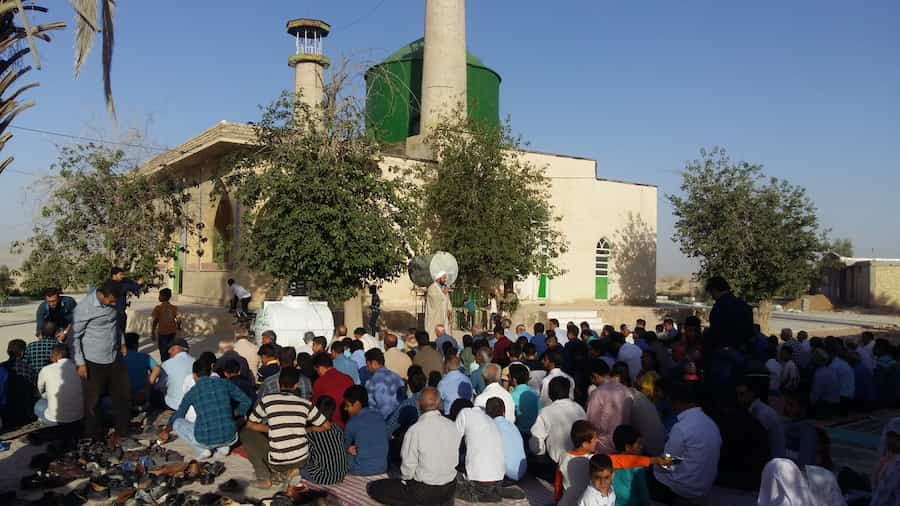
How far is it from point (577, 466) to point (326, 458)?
86.3 inches

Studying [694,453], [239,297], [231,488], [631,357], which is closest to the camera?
[694,453]

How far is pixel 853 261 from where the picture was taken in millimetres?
39844

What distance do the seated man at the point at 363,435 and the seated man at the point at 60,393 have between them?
3200 millimetres

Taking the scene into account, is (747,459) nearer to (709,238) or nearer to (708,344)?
(708,344)

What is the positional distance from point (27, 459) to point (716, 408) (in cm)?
673

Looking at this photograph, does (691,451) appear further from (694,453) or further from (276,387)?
(276,387)

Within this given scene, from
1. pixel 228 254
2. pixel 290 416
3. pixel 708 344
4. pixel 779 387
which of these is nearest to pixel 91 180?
pixel 228 254

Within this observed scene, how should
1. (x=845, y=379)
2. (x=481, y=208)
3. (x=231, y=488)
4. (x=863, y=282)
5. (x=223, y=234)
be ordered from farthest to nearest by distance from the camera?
(x=863, y=282)
(x=223, y=234)
(x=481, y=208)
(x=845, y=379)
(x=231, y=488)

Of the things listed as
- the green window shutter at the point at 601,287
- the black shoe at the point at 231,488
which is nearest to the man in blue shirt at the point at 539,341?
the black shoe at the point at 231,488

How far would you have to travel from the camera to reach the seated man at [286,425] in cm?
555

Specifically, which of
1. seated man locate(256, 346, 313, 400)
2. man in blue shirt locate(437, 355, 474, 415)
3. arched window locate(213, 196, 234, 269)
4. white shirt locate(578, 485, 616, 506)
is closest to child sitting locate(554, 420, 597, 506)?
white shirt locate(578, 485, 616, 506)

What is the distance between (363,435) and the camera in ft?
19.6

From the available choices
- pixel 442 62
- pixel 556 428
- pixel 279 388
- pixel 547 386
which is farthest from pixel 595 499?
pixel 442 62

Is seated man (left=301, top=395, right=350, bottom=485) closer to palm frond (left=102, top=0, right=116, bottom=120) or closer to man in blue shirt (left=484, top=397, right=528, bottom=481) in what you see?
man in blue shirt (left=484, top=397, right=528, bottom=481)
